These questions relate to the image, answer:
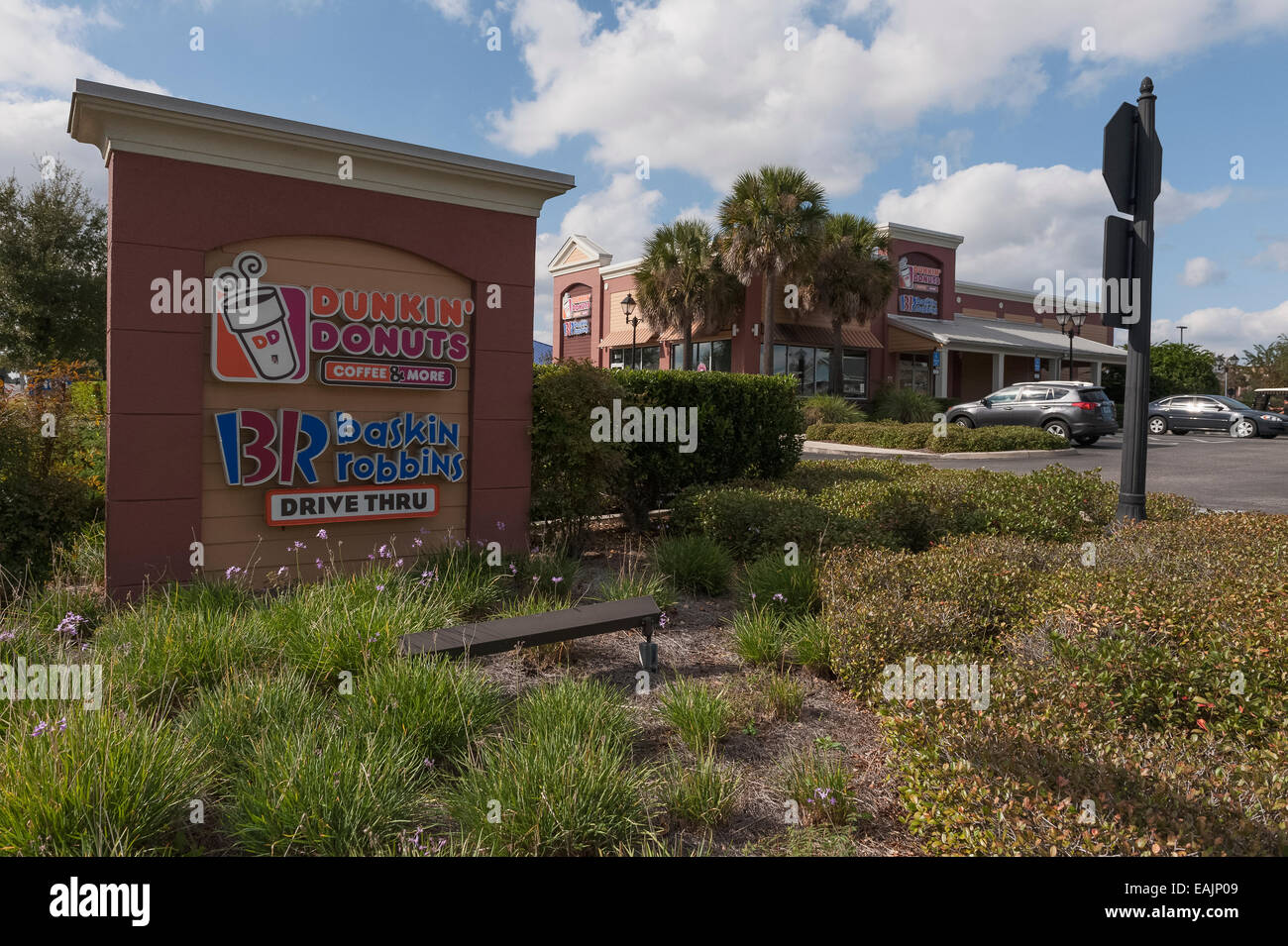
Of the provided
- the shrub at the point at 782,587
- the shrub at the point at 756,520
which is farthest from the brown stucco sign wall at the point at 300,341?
the shrub at the point at 782,587

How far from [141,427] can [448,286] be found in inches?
105

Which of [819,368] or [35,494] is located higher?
[819,368]

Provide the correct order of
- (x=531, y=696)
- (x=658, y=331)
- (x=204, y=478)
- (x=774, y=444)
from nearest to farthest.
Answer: (x=531, y=696) → (x=204, y=478) → (x=774, y=444) → (x=658, y=331)

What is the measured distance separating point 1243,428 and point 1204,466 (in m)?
12.0

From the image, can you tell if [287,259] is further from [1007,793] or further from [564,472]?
[1007,793]

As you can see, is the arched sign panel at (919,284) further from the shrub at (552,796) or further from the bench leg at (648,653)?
the shrub at (552,796)

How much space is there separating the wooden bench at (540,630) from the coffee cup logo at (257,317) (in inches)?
116

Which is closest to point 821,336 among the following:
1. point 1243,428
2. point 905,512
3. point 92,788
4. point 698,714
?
point 1243,428

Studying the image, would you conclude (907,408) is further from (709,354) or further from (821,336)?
(709,354)

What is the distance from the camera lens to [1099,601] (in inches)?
172

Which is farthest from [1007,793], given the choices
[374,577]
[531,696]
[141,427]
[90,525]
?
[90,525]

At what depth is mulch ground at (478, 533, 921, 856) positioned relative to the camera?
130 inches

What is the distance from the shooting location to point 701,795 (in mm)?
3412

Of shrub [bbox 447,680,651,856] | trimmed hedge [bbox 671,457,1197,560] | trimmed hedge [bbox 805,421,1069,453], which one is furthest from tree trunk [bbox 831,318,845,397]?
shrub [bbox 447,680,651,856]
